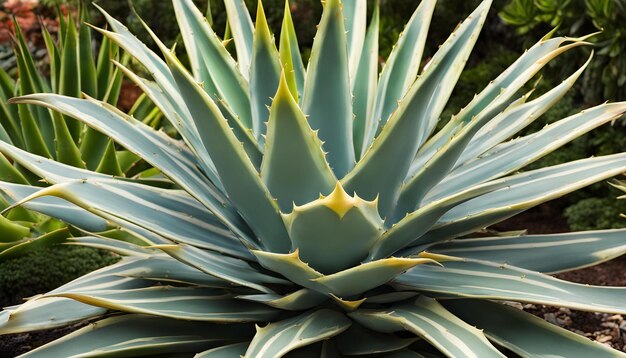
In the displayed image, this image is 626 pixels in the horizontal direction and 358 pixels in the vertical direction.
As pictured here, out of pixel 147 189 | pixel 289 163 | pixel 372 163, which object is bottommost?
pixel 147 189

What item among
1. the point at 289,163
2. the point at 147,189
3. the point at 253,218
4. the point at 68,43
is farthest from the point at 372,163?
the point at 68,43

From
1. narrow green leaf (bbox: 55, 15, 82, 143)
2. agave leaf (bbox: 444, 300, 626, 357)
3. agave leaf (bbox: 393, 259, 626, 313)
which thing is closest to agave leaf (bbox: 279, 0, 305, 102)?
agave leaf (bbox: 393, 259, 626, 313)

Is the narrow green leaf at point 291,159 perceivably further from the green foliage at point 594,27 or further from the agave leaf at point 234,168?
the green foliage at point 594,27

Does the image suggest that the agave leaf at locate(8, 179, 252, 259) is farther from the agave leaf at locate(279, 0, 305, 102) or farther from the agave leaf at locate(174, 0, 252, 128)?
the agave leaf at locate(279, 0, 305, 102)

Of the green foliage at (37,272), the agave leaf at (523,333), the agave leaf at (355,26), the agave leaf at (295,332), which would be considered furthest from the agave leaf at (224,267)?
the green foliage at (37,272)

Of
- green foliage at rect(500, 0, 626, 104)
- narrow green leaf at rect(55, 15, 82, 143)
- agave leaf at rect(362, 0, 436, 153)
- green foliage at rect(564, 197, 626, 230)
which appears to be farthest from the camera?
green foliage at rect(500, 0, 626, 104)

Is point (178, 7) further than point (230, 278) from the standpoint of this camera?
Yes

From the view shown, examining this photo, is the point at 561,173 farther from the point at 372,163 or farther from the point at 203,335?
the point at 203,335
